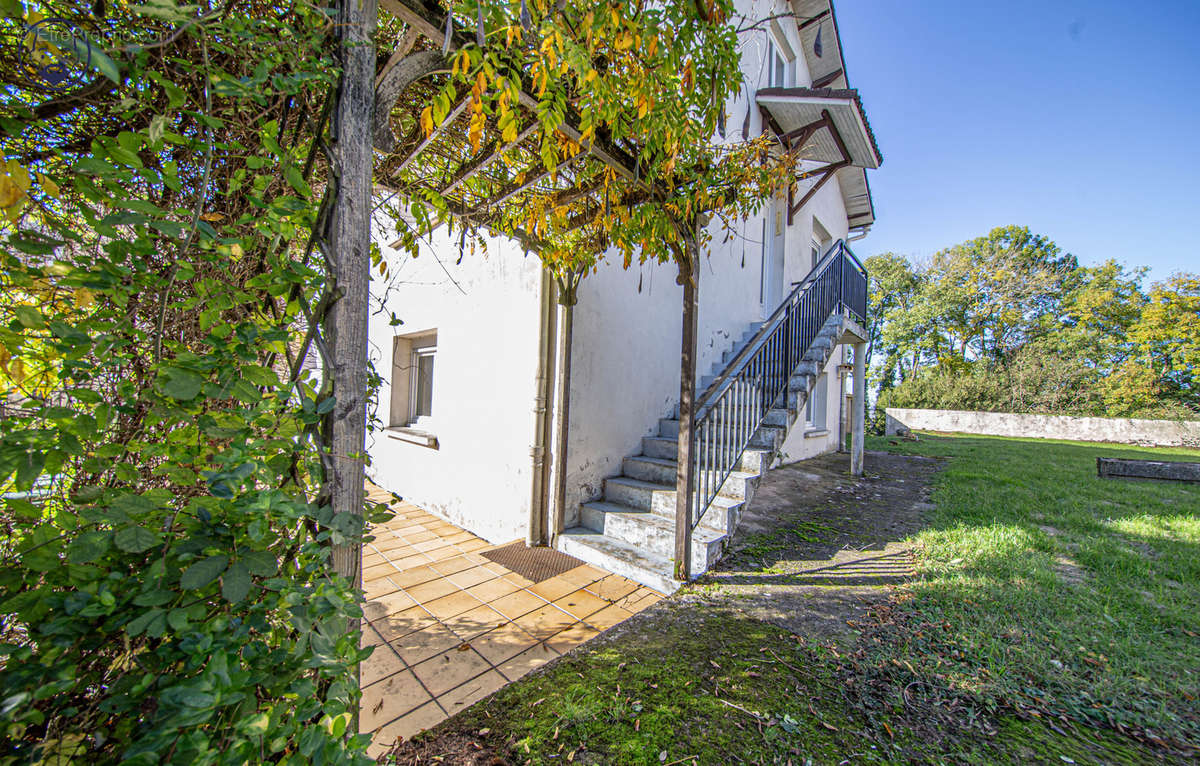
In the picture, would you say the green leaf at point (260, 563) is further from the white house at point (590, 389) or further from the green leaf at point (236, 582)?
the white house at point (590, 389)

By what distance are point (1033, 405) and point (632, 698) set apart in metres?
25.5

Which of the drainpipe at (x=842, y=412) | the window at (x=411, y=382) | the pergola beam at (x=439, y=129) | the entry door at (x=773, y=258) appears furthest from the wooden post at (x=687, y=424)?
the drainpipe at (x=842, y=412)

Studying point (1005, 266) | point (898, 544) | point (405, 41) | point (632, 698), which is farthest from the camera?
point (1005, 266)

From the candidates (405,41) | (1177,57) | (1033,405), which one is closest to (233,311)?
(405,41)

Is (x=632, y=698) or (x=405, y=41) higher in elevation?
(x=405, y=41)

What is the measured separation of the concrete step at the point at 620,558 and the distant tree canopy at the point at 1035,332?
23197 millimetres

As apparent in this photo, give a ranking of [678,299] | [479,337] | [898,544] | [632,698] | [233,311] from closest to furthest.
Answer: [233,311]
[632,698]
[898,544]
[479,337]
[678,299]

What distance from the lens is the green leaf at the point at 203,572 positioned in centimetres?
64

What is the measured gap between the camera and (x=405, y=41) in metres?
1.46

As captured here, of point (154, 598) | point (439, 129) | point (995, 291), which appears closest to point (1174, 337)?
point (995, 291)

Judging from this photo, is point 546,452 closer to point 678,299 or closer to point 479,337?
point 479,337

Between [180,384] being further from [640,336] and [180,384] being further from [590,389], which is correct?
[640,336]

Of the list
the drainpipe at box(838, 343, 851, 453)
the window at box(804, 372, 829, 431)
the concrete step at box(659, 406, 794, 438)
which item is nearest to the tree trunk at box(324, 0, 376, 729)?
the concrete step at box(659, 406, 794, 438)

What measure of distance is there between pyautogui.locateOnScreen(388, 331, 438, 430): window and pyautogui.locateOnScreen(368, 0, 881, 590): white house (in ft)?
0.06
